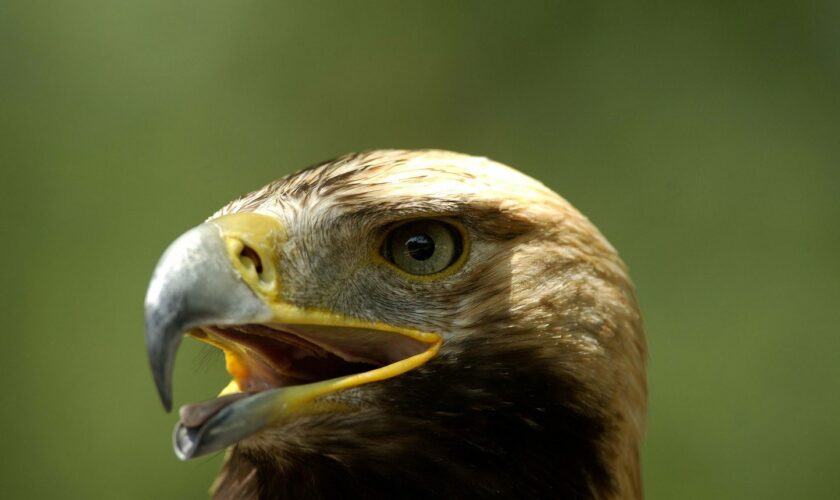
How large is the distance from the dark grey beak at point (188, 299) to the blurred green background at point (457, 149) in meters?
3.07

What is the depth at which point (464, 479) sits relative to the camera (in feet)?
5.57

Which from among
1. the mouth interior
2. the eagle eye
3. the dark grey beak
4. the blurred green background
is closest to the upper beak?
the dark grey beak

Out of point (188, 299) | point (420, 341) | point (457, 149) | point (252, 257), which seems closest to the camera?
point (188, 299)

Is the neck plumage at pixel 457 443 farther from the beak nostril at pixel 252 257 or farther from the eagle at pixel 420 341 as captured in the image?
the beak nostril at pixel 252 257

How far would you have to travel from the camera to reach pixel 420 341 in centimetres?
168

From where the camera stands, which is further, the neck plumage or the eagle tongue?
the neck plumage

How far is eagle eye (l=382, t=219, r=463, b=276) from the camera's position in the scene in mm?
1720

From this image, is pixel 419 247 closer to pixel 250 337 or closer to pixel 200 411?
pixel 250 337

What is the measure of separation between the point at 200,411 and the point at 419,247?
0.46 meters

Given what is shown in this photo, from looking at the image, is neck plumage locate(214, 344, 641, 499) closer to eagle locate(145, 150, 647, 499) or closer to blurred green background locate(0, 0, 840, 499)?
eagle locate(145, 150, 647, 499)

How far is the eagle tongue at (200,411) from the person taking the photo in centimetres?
149

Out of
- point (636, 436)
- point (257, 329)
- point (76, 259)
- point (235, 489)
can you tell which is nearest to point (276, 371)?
point (257, 329)

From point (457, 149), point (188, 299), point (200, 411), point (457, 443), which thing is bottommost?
point (457, 443)

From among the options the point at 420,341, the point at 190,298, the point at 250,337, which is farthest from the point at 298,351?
the point at 190,298
